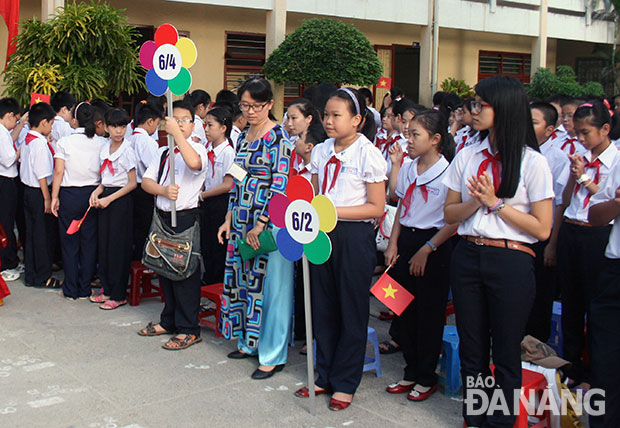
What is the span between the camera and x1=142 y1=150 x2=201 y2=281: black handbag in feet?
15.1

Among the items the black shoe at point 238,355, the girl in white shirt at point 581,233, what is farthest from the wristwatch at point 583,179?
the black shoe at point 238,355

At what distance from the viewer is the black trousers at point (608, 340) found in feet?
10.3

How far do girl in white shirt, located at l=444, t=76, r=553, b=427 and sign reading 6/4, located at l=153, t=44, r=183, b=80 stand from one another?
2157 millimetres

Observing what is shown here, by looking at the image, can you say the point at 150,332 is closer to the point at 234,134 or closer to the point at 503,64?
the point at 234,134

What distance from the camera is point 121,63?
30.4 feet

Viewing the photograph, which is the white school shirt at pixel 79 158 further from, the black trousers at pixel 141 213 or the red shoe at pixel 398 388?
the red shoe at pixel 398 388

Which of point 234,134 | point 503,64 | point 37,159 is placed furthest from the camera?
point 503,64

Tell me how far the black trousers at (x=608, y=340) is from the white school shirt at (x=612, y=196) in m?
0.04

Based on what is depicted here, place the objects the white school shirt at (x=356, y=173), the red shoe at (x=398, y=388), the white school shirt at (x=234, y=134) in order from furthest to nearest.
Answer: the white school shirt at (x=234, y=134), the red shoe at (x=398, y=388), the white school shirt at (x=356, y=173)

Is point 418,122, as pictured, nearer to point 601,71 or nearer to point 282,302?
point 282,302

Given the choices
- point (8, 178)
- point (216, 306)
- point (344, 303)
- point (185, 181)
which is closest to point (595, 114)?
point (344, 303)

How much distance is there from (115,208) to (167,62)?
65.3 inches

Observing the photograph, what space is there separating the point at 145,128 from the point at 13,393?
3041 millimetres

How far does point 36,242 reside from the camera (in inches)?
247
